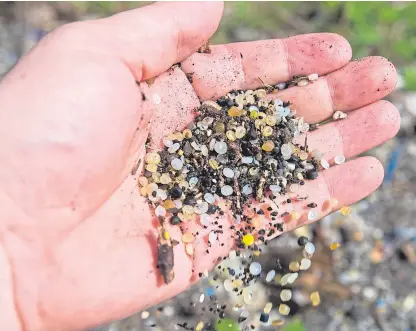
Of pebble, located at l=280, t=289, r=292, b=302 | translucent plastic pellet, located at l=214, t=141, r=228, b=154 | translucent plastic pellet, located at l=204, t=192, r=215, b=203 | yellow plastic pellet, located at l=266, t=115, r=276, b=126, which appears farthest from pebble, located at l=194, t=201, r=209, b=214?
pebble, located at l=280, t=289, r=292, b=302

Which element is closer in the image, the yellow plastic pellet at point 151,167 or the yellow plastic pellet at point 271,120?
the yellow plastic pellet at point 151,167

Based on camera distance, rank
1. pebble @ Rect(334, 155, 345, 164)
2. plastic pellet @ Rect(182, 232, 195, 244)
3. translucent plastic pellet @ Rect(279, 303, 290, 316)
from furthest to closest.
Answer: translucent plastic pellet @ Rect(279, 303, 290, 316), pebble @ Rect(334, 155, 345, 164), plastic pellet @ Rect(182, 232, 195, 244)

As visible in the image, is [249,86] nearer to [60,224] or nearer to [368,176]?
[368,176]

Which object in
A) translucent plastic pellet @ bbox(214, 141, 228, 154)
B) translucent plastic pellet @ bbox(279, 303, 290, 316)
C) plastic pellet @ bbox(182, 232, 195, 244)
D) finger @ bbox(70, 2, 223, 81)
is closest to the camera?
finger @ bbox(70, 2, 223, 81)

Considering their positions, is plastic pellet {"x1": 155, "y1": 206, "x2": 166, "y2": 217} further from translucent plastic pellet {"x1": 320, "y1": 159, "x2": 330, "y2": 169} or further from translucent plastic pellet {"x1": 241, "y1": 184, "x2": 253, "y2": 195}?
translucent plastic pellet {"x1": 320, "y1": 159, "x2": 330, "y2": 169}

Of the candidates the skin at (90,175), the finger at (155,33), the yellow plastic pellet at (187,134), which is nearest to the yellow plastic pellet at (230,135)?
the yellow plastic pellet at (187,134)

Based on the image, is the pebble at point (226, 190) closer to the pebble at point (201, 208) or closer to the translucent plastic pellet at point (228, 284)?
the pebble at point (201, 208)
